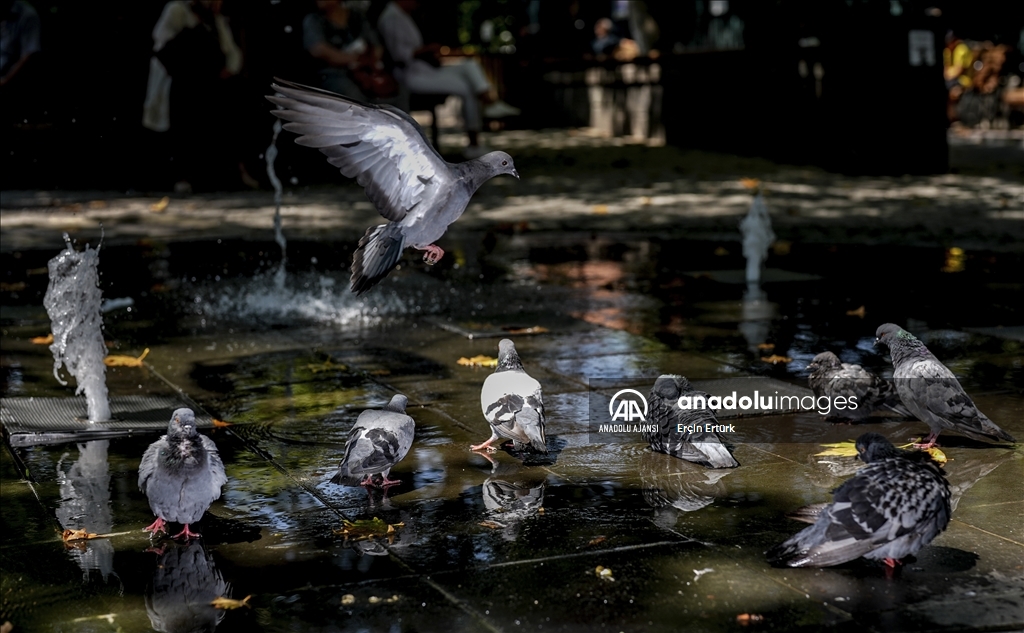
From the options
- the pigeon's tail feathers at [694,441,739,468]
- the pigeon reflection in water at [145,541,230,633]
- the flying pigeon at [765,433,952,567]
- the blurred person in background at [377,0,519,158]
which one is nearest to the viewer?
the pigeon reflection in water at [145,541,230,633]

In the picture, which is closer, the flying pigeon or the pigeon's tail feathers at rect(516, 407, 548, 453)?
the flying pigeon

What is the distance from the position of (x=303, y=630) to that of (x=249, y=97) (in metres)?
13.6

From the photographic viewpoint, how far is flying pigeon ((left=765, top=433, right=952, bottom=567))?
13.6 ft

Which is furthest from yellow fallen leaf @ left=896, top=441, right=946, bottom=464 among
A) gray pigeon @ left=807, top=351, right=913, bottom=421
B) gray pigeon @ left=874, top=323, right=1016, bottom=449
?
gray pigeon @ left=807, top=351, right=913, bottom=421

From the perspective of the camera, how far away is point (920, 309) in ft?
29.9

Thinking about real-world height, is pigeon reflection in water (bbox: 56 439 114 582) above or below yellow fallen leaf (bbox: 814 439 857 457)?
above

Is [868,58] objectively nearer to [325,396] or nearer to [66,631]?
[325,396]

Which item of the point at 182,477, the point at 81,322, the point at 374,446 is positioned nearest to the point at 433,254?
the point at 374,446

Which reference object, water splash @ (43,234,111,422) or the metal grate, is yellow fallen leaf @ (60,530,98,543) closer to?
the metal grate

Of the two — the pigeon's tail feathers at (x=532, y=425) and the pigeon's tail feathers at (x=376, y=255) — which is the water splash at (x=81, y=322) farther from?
the pigeon's tail feathers at (x=376, y=255)

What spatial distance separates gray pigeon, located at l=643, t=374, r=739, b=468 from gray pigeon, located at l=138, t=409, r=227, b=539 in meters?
1.86

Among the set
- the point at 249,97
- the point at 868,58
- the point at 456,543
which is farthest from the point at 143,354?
the point at 868,58

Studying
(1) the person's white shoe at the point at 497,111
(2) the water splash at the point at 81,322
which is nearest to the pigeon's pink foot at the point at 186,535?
(2) the water splash at the point at 81,322

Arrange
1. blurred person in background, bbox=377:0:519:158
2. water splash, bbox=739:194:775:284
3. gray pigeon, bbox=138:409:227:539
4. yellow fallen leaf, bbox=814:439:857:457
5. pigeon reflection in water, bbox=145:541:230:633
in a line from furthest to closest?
blurred person in background, bbox=377:0:519:158, water splash, bbox=739:194:775:284, yellow fallen leaf, bbox=814:439:857:457, gray pigeon, bbox=138:409:227:539, pigeon reflection in water, bbox=145:541:230:633
